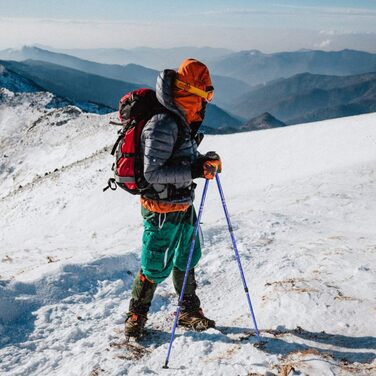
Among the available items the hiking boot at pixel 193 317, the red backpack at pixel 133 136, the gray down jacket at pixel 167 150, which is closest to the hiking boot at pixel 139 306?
the hiking boot at pixel 193 317

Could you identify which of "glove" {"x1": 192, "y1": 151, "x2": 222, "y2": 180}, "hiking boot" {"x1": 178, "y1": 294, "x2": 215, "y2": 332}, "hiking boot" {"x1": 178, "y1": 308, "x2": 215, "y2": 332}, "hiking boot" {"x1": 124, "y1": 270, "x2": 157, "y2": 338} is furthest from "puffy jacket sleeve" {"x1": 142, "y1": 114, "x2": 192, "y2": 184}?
"hiking boot" {"x1": 178, "y1": 308, "x2": 215, "y2": 332}

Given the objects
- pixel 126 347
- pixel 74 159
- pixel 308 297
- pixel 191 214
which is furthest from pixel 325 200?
pixel 74 159

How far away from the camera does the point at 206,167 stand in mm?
5055

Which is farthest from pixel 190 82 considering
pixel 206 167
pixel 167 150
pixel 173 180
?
pixel 173 180

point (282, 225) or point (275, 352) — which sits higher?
point (275, 352)

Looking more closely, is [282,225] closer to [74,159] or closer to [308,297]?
[308,297]

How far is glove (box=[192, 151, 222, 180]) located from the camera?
16.6 ft

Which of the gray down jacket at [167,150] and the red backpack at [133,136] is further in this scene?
the red backpack at [133,136]

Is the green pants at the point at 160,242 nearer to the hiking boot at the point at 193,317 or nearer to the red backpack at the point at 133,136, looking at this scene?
the red backpack at the point at 133,136

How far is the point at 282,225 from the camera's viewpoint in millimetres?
10156

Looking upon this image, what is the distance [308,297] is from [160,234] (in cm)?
256

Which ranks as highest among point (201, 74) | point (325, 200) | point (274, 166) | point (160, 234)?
point (201, 74)

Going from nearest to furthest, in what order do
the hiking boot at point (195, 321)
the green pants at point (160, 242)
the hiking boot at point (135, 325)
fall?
1. the green pants at point (160, 242)
2. the hiking boot at point (135, 325)
3. the hiking boot at point (195, 321)

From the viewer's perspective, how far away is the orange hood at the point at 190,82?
4.98 meters
